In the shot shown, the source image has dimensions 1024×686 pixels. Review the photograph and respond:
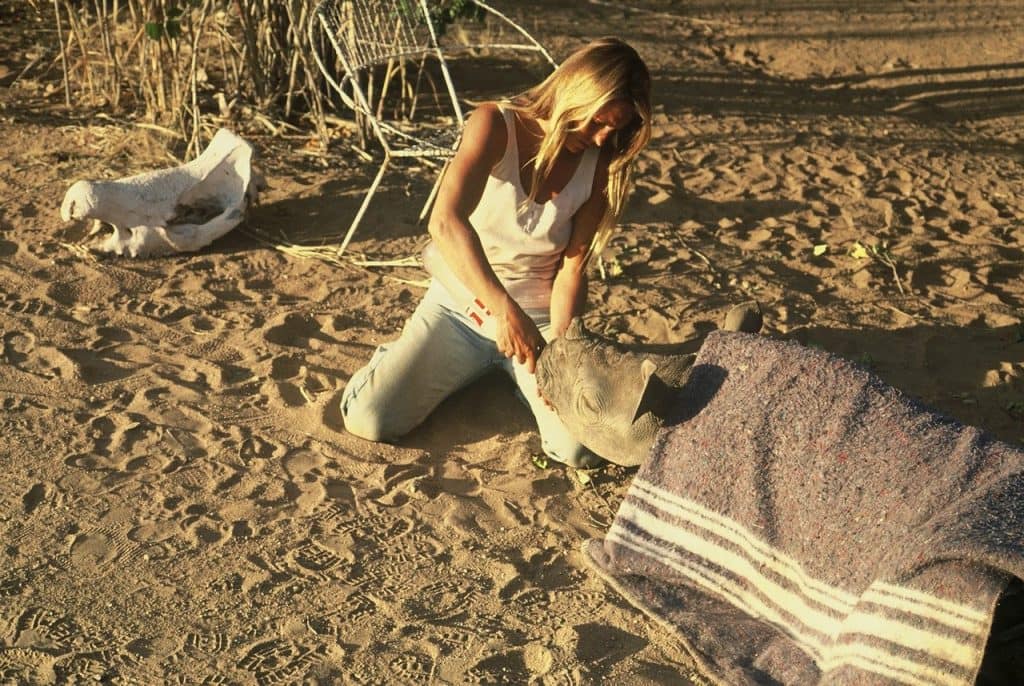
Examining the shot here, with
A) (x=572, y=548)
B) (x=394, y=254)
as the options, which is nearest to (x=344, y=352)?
(x=394, y=254)

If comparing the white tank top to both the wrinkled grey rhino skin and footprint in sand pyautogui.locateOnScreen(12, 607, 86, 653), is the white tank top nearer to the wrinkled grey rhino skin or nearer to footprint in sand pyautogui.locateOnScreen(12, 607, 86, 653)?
the wrinkled grey rhino skin

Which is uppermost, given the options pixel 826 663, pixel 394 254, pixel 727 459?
pixel 727 459

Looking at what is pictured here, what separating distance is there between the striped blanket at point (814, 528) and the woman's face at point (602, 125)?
0.66 metres

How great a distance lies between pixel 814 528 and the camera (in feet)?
8.68

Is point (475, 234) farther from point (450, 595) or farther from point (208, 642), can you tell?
point (208, 642)

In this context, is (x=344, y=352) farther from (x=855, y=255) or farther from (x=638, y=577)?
(x=855, y=255)

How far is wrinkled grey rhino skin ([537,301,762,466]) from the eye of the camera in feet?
9.64

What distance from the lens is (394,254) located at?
4773 millimetres

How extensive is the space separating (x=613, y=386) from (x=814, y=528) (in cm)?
62

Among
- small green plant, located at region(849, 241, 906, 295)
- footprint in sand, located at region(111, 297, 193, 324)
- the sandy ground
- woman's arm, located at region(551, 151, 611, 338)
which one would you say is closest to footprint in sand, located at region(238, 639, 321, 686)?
the sandy ground

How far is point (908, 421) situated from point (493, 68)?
4.41m

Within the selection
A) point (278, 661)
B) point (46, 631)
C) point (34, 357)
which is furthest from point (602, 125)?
point (34, 357)

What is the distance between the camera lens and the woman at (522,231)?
315 cm

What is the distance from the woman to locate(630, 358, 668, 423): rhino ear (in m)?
0.39
